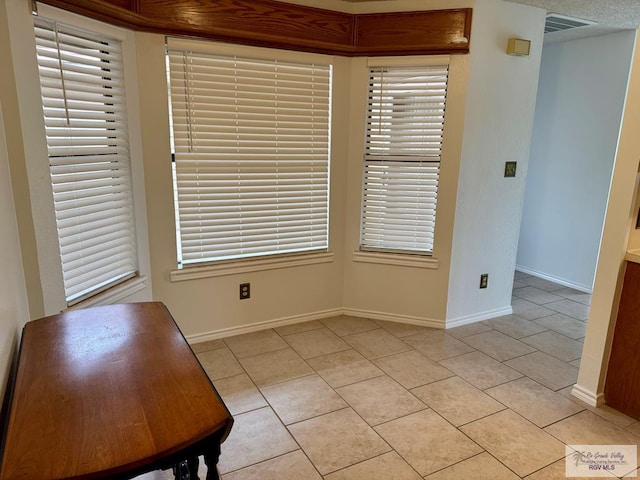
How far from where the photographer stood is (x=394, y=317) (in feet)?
11.7

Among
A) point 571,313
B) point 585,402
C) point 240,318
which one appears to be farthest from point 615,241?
point 240,318

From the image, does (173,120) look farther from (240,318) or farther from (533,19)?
(533,19)

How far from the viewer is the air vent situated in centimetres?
350

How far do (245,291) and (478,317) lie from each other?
6.39 ft

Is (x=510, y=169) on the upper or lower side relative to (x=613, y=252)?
upper

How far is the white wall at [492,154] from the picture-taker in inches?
122

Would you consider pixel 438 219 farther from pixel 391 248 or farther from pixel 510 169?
pixel 510 169

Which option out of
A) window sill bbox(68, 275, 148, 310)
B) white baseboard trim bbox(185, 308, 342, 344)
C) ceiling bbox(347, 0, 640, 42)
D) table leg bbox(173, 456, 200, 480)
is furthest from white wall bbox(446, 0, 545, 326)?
table leg bbox(173, 456, 200, 480)

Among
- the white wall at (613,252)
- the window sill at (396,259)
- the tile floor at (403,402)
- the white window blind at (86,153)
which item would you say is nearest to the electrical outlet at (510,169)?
the window sill at (396,259)

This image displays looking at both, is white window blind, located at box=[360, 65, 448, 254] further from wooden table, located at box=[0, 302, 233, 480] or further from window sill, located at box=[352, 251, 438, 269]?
wooden table, located at box=[0, 302, 233, 480]

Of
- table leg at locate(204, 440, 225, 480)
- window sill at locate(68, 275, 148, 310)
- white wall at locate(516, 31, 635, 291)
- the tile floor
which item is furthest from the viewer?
white wall at locate(516, 31, 635, 291)

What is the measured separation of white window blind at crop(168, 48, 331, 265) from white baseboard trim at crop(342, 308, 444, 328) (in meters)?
0.68

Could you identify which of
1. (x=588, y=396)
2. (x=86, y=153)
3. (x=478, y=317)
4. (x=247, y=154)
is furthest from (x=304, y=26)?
(x=588, y=396)

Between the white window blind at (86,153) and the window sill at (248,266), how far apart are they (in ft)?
1.35
